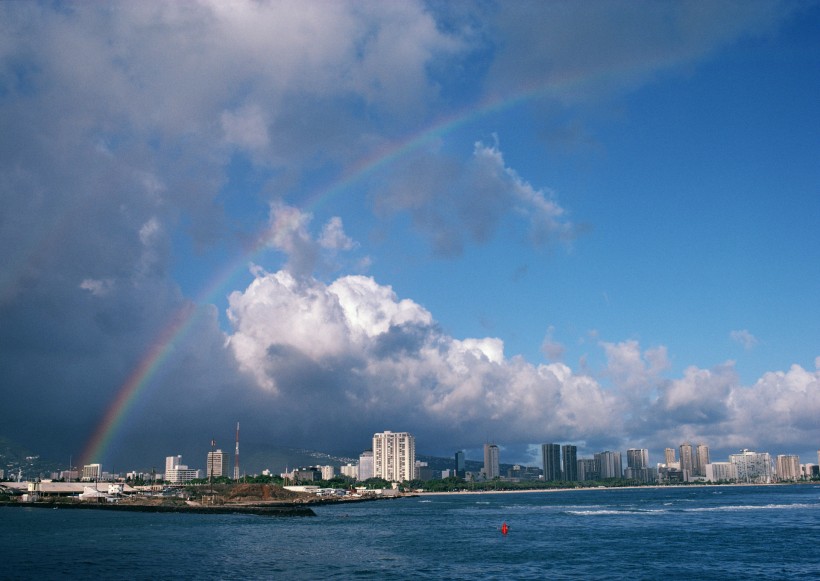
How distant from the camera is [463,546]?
9025 centimetres

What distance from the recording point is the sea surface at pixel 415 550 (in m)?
66.3

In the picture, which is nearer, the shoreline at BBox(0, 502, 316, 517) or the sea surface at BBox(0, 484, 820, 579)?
the sea surface at BBox(0, 484, 820, 579)

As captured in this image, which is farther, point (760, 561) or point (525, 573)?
point (760, 561)

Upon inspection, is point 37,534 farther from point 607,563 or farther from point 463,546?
point 607,563

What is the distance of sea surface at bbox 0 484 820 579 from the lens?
6631 centimetres

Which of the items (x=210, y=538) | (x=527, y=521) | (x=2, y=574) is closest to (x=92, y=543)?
(x=210, y=538)

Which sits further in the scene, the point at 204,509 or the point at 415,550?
the point at 204,509

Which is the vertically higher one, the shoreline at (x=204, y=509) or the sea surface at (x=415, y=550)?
the sea surface at (x=415, y=550)

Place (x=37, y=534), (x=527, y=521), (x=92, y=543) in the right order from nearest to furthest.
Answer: (x=92, y=543), (x=37, y=534), (x=527, y=521)

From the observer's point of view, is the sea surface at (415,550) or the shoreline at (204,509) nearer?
the sea surface at (415,550)

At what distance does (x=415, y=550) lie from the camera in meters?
86.0

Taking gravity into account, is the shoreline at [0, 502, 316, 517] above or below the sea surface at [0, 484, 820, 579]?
below

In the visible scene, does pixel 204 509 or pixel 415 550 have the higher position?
pixel 415 550

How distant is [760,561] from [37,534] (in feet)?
330
